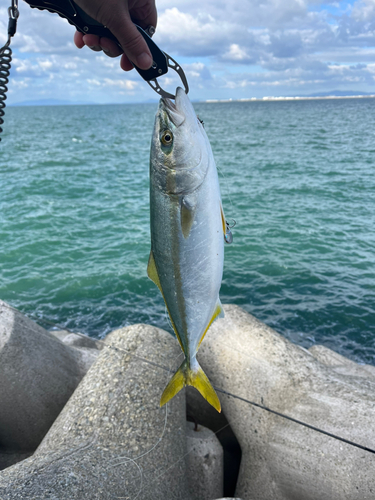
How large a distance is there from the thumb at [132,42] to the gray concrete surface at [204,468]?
401 centimetres

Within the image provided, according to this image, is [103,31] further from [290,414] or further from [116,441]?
[290,414]

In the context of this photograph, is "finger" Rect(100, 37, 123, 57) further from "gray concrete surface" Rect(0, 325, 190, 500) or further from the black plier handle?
"gray concrete surface" Rect(0, 325, 190, 500)

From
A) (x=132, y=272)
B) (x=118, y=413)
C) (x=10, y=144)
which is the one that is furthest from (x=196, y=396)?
(x=10, y=144)

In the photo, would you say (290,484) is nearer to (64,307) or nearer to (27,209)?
(64,307)

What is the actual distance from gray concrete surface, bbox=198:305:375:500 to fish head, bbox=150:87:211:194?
3325mm

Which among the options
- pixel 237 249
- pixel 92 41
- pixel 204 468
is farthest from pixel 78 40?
pixel 237 249

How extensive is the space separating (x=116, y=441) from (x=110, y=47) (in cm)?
363

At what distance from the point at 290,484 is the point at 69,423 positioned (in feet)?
7.89

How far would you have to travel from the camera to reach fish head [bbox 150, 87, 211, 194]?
2273mm

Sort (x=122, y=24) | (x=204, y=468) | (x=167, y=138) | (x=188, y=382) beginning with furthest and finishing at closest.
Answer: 1. (x=204, y=468)
2. (x=188, y=382)
3. (x=122, y=24)
4. (x=167, y=138)

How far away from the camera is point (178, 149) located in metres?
2.30

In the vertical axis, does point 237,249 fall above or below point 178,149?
below

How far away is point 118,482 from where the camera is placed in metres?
3.55

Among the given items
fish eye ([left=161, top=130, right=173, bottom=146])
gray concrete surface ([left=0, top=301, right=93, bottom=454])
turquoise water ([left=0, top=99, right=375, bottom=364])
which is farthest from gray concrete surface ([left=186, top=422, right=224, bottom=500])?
turquoise water ([left=0, top=99, right=375, bottom=364])
